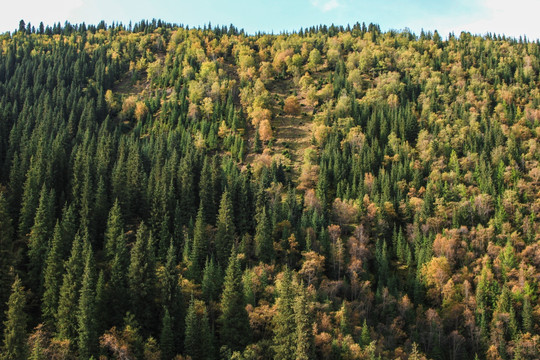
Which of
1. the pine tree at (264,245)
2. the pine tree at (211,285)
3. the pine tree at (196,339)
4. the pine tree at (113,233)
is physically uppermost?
the pine tree at (113,233)

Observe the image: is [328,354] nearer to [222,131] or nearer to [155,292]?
[155,292]

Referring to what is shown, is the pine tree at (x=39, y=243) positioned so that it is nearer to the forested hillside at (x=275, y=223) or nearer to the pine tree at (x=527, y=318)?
the forested hillside at (x=275, y=223)

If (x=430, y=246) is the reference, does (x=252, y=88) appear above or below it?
above

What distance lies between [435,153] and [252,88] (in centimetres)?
8631

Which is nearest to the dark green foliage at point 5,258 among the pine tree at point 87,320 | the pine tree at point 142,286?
the pine tree at point 87,320

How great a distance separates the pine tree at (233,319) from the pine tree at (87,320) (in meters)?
18.4

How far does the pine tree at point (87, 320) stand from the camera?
54.3m

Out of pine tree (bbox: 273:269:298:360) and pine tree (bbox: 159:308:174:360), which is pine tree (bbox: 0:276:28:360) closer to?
pine tree (bbox: 159:308:174:360)

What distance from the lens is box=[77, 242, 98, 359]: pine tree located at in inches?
2140

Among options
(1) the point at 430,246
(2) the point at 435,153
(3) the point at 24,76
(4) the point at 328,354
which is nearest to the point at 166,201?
(4) the point at 328,354

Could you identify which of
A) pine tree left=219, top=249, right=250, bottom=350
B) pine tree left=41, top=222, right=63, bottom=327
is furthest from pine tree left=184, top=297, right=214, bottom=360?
pine tree left=41, top=222, right=63, bottom=327

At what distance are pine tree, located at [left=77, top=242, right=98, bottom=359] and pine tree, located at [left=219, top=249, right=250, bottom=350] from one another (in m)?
18.4

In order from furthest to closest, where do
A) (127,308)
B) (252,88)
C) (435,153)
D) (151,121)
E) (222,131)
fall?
(252,88)
(151,121)
(222,131)
(435,153)
(127,308)

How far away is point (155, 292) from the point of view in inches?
2601
